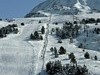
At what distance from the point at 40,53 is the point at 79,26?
181 feet

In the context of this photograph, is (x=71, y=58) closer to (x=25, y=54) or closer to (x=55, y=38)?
(x=25, y=54)

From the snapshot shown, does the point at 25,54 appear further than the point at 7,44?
No

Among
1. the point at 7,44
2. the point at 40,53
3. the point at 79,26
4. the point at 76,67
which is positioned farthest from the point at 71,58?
the point at 79,26

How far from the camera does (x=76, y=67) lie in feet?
219

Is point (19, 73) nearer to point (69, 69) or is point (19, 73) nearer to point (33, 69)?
point (33, 69)

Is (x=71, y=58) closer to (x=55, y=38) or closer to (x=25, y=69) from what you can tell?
(x=25, y=69)

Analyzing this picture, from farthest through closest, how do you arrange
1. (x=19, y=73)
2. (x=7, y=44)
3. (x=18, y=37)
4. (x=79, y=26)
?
(x=79, y=26) → (x=18, y=37) → (x=7, y=44) → (x=19, y=73)

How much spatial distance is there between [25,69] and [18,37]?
48002mm

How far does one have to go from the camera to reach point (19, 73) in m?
71.9

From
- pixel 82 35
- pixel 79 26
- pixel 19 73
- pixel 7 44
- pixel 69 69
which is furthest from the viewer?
pixel 79 26

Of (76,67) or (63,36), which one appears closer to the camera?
(76,67)

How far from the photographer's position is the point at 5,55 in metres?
82.9

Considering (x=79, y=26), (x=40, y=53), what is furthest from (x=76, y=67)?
(x=79, y=26)

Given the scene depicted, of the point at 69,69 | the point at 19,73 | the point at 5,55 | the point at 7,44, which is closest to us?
the point at 69,69
